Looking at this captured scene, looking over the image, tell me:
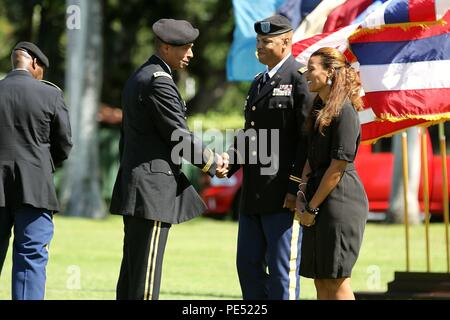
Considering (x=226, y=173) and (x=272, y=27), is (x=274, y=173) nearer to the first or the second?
(x=226, y=173)

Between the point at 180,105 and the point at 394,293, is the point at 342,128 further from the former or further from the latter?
the point at 394,293

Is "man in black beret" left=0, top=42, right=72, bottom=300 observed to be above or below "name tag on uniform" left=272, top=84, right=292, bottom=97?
below

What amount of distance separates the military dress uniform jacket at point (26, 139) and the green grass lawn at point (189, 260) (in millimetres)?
2596

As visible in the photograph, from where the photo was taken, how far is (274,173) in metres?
7.65

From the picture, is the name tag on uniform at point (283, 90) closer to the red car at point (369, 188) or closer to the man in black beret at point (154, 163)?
the man in black beret at point (154, 163)

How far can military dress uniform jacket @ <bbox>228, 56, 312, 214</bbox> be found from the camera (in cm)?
755

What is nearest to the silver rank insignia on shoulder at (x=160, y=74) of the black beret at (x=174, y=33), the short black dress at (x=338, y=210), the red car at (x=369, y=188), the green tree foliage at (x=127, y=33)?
the black beret at (x=174, y=33)

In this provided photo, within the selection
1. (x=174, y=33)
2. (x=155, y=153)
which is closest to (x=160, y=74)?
(x=174, y=33)

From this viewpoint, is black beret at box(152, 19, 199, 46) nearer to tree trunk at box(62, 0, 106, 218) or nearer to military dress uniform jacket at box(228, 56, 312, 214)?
military dress uniform jacket at box(228, 56, 312, 214)

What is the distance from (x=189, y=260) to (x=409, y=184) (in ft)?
30.2

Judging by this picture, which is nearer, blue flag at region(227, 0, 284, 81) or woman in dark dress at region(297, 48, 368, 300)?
woman in dark dress at region(297, 48, 368, 300)

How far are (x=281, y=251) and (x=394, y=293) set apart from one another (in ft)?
10.1

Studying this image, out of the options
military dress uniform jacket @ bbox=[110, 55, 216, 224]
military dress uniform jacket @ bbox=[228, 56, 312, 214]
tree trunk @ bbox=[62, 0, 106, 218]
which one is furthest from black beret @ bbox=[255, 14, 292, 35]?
tree trunk @ bbox=[62, 0, 106, 218]
